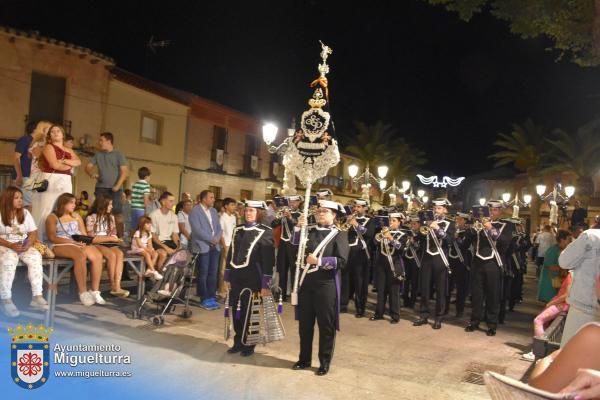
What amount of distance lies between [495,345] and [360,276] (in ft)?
10.6

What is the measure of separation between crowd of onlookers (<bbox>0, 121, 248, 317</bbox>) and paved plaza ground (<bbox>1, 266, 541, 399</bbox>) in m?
0.76

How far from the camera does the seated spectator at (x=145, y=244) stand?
9.85 meters

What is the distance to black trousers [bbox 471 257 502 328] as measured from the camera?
10258 mm

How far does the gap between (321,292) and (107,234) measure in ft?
13.5

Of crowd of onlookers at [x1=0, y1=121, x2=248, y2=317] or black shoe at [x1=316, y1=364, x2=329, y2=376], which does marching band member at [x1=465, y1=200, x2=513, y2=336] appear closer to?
black shoe at [x1=316, y1=364, x2=329, y2=376]

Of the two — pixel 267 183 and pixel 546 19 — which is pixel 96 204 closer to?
pixel 546 19

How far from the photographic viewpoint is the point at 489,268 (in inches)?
406

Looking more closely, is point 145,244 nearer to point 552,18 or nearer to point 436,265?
point 436,265

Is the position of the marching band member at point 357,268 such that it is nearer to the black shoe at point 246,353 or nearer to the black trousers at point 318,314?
the black shoe at point 246,353

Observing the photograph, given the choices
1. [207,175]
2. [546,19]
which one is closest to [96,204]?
[546,19]

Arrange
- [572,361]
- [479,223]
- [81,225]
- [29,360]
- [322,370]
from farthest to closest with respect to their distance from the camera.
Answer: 1. [479,223]
2. [81,225]
3. [322,370]
4. [29,360]
5. [572,361]

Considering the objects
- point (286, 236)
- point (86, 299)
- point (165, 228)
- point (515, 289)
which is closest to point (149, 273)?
point (86, 299)

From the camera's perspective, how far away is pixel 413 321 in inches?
436

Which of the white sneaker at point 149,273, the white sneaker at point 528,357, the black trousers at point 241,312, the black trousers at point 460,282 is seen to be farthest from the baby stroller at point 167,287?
the black trousers at point 460,282
